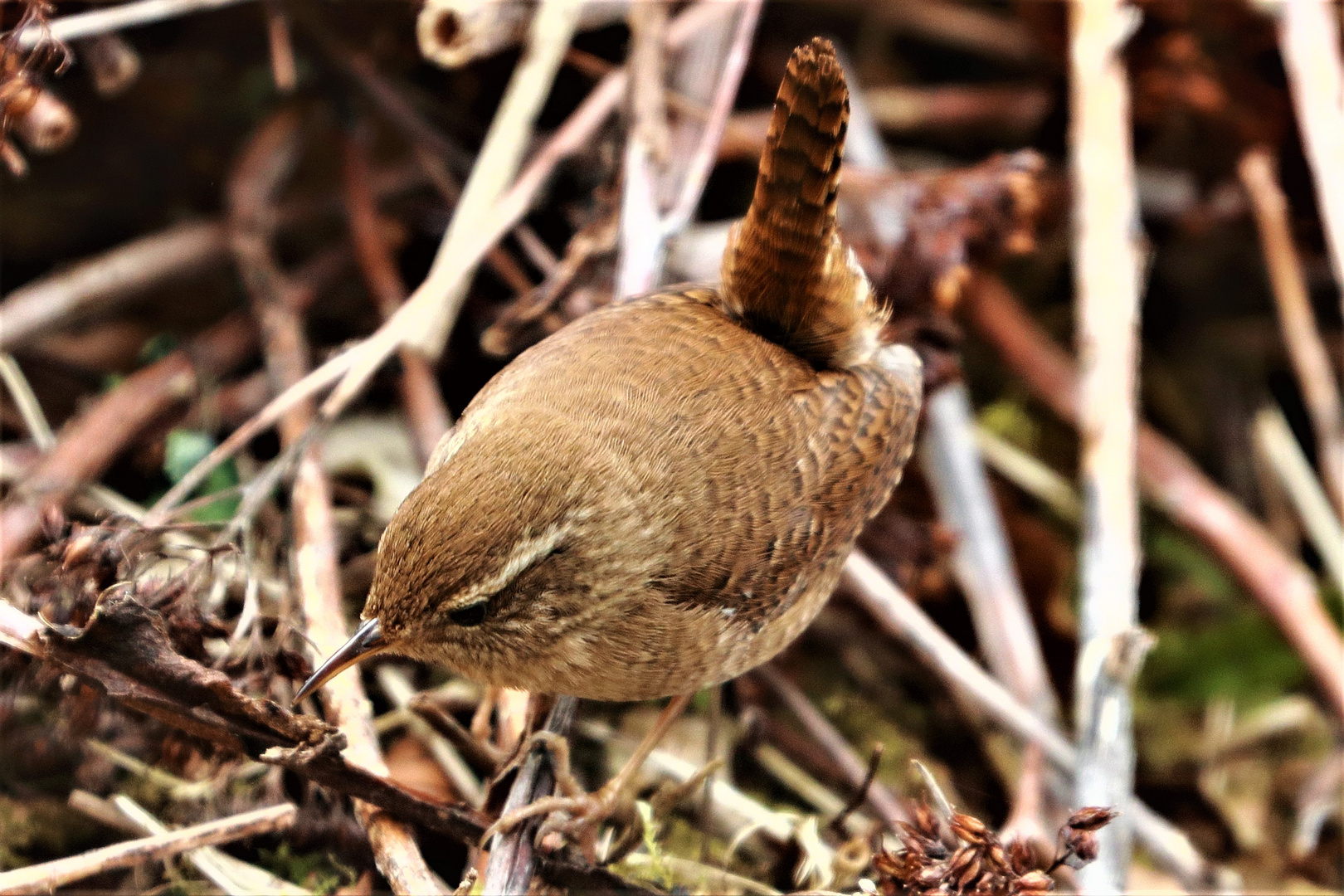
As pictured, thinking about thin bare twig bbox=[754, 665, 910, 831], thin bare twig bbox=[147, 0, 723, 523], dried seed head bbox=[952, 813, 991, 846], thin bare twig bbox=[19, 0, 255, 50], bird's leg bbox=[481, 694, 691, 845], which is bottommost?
thin bare twig bbox=[754, 665, 910, 831]

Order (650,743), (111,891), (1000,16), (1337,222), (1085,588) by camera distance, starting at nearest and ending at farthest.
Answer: (111,891) → (650,743) → (1085,588) → (1337,222) → (1000,16)

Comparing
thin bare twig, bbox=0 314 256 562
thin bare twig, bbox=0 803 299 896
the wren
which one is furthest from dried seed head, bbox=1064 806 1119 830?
thin bare twig, bbox=0 314 256 562

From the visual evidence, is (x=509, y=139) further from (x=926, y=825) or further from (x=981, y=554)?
(x=926, y=825)

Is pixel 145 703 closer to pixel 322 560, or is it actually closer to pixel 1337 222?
pixel 322 560

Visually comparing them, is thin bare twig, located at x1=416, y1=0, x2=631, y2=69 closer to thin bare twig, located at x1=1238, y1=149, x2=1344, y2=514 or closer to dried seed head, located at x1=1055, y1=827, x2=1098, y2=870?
dried seed head, located at x1=1055, y1=827, x2=1098, y2=870

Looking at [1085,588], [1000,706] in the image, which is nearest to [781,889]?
[1000,706]

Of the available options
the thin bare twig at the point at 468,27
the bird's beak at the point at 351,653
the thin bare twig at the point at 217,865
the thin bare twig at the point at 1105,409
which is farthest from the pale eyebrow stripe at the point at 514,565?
the thin bare twig at the point at 468,27

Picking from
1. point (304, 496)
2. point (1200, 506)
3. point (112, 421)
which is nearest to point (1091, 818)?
point (304, 496)
